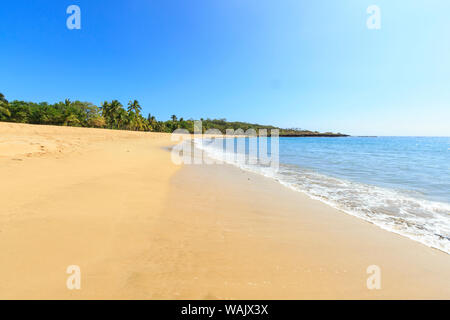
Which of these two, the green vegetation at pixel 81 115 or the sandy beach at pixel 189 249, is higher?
the green vegetation at pixel 81 115

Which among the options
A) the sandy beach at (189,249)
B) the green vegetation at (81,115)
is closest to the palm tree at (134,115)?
the green vegetation at (81,115)

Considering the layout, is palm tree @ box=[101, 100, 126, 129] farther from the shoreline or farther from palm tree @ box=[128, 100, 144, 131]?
the shoreline

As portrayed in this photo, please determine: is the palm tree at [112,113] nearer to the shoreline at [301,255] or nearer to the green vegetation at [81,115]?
the green vegetation at [81,115]

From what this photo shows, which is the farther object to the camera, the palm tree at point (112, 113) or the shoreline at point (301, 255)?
the palm tree at point (112, 113)

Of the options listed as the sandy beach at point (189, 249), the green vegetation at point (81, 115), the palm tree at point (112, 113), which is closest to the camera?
the sandy beach at point (189, 249)

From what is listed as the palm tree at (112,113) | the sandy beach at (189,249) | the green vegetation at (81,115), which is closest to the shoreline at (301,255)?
the sandy beach at (189,249)

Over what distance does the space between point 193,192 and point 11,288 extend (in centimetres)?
349

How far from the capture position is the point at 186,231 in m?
2.84

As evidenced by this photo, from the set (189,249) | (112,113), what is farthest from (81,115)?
(189,249)

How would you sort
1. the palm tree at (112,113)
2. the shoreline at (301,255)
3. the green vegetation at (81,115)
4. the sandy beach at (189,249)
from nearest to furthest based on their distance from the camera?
the sandy beach at (189,249)
the shoreline at (301,255)
the green vegetation at (81,115)
the palm tree at (112,113)

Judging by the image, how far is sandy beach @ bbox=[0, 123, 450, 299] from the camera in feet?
5.75

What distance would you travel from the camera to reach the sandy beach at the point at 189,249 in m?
1.75

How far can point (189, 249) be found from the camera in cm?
237

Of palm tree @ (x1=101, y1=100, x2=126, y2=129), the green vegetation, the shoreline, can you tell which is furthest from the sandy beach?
palm tree @ (x1=101, y1=100, x2=126, y2=129)
